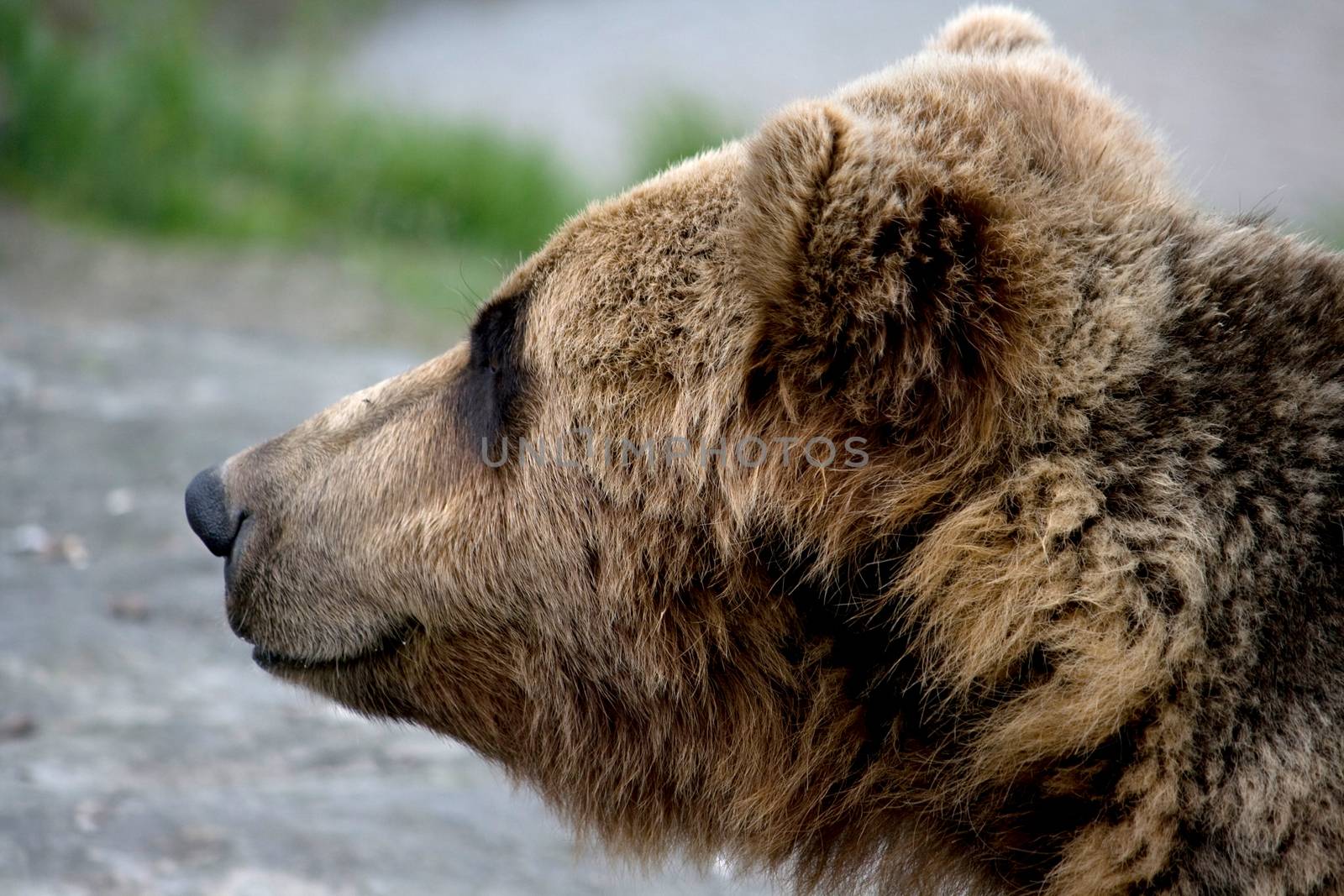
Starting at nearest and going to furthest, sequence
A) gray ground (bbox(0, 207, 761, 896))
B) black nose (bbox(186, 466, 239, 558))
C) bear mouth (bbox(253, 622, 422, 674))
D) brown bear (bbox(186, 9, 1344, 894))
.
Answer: brown bear (bbox(186, 9, 1344, 894))
bear mouth (bbox(253, 622, 422, 674))
black nose (bbox(186, 466, 239, 558))
gray ground (bbox(0, 207, 761, 896))

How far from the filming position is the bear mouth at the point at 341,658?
2.88m

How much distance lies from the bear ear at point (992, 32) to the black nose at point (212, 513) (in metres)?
1.95

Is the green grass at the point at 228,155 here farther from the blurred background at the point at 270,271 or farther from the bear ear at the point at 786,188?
the bear ear at the point at 786,188

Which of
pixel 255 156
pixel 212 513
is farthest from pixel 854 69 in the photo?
pixel 212 513

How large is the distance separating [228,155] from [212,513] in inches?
393

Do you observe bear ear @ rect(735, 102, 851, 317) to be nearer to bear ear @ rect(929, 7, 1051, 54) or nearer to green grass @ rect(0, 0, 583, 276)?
bear ear @ rect(929, 7, 1051, 54)

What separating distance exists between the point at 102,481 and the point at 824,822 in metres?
4.50

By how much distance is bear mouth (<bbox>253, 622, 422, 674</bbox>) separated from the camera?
9.43 ft

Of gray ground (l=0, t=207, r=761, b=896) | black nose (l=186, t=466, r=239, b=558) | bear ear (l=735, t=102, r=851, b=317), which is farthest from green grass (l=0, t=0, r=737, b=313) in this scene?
bear ear (l=735, t=102, r=851, b=317)

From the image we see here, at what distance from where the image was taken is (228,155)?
477 inches

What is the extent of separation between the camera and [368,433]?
9.78 ft

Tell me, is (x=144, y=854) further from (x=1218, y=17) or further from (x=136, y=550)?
(x=1218, y=17)

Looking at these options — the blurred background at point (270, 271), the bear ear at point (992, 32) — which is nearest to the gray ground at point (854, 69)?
the blurred background at point (270, 271)

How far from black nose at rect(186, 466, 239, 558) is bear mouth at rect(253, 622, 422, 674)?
0.26 meters
